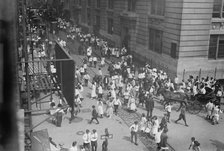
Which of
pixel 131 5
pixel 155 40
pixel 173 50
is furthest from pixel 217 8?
pixel 131 5

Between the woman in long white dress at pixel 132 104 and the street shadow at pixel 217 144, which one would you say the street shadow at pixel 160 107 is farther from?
the street shadow at pixel 217 144

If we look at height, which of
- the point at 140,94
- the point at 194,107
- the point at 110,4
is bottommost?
the point at 194,107

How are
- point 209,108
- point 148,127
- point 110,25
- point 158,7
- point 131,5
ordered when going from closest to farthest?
point 148,127, point 209,108, point 158,7, point 131,5, point 110,25

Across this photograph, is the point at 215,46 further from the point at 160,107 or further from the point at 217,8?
the point at 160,107

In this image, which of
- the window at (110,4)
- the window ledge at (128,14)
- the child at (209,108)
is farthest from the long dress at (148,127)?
the window at (110,4)

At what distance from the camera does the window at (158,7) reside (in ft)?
94.2

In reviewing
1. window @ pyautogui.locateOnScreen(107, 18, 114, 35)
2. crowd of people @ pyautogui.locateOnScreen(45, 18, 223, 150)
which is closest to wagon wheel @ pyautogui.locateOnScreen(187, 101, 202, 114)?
crowd of people @ pyautogui.locateOnScreen(45, 18, 223, 150)

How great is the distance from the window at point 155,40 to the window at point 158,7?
1.81m

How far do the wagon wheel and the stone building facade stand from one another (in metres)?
6.68

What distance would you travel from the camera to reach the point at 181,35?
2519 cm

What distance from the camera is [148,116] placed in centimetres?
1770

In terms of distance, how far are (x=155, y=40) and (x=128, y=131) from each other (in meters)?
16.2

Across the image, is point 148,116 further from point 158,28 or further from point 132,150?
point 158,28

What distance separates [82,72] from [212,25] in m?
12.1
